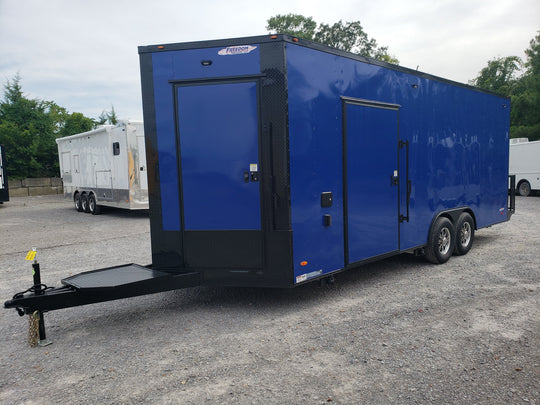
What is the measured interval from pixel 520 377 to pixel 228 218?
3.03 meters

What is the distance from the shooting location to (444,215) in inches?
280

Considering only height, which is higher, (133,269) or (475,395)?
(133,269)

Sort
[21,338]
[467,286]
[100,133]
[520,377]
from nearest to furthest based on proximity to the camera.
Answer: [520,377], [21,338], [467,286], [100,133]

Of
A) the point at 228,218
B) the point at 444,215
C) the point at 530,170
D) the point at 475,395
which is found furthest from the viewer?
the point at 530,170

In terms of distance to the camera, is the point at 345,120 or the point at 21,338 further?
the point at 345,120

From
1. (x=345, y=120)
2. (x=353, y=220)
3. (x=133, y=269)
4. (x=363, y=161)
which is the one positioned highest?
(x=345, y=120)

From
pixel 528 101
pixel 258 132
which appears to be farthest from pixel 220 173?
pixel 528 101

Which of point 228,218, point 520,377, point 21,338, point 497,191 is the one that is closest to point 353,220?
point 228,218

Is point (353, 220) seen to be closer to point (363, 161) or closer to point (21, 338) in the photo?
point (363, 161)

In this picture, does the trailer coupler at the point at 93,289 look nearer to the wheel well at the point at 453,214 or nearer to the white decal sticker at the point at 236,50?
the white decal sticker at the point at 236,50

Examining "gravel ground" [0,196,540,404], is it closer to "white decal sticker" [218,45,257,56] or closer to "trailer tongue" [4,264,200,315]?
"trailer tongue" [4,264,200,315]

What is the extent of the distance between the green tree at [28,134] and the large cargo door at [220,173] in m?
27.1

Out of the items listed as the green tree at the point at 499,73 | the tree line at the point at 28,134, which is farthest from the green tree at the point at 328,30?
the tree line at the point at 28,134

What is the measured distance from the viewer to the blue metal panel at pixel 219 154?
4.59m
